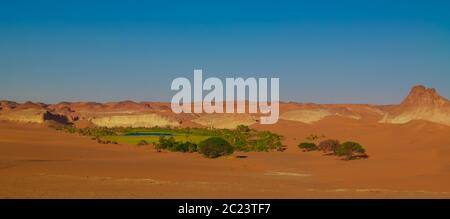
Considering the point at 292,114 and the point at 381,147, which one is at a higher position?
the point at 292,114

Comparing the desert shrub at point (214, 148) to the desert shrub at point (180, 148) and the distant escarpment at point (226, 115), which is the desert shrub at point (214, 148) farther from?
the distant escarpment at point (226, 115)

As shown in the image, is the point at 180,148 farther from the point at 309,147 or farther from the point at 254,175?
the point at 254,175

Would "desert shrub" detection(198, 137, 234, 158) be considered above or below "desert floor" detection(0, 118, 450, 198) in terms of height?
above

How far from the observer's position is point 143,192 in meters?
18.2

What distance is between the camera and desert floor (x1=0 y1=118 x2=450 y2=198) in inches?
743

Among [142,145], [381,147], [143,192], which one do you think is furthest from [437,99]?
[143,192]

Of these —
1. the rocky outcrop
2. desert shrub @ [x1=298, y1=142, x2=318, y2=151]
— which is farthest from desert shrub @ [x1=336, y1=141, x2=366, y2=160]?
the rocky outcrop

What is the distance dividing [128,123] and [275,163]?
87.9 m

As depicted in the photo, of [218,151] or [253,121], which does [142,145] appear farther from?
[253,121]

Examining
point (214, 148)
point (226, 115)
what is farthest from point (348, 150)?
point (226, 115)

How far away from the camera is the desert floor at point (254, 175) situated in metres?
18.9

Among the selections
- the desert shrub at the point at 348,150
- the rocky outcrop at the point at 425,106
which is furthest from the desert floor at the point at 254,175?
the rocky outcrop at the point at 425,106

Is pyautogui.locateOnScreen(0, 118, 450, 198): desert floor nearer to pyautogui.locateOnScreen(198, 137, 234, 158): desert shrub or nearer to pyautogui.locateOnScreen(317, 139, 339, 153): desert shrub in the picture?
pyautogui.locateOnScreen(198, 137, 234, 158): desert shrub
